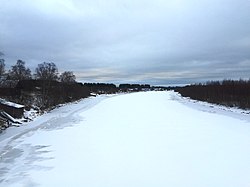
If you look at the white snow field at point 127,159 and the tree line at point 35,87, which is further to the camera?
the tree line at point 35,87

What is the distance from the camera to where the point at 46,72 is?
1970 inches

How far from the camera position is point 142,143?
12102 mm

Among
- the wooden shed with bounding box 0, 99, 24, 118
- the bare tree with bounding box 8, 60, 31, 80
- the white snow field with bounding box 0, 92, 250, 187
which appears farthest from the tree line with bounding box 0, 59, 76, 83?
the white snow field with bounding box 0, 92, 250, 187

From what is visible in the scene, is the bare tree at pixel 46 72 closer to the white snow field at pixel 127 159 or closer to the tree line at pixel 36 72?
the tree line at pixel 36 72

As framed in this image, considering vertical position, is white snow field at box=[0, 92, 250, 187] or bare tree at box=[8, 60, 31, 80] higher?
bare tree at box=[8, 60, 31, 80]

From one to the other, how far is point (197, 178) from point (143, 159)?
2324 mm

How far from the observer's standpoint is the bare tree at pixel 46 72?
48969 mm

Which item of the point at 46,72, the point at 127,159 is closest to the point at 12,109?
the point at 127,159

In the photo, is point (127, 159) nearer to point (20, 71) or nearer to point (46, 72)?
point (46, 72)

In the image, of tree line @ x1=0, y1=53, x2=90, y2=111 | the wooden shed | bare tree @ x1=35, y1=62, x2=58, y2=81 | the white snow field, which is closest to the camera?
the white snow field

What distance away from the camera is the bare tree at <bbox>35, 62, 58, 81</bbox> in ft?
161

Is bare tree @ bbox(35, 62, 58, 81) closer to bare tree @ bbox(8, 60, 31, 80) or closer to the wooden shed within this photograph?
bare tree @ bbox(8, 60, 31, 80)

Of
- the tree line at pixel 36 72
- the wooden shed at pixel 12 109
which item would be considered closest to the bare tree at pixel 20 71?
the tree line at pixel 36 72

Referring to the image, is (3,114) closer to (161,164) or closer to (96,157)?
(96,157)
